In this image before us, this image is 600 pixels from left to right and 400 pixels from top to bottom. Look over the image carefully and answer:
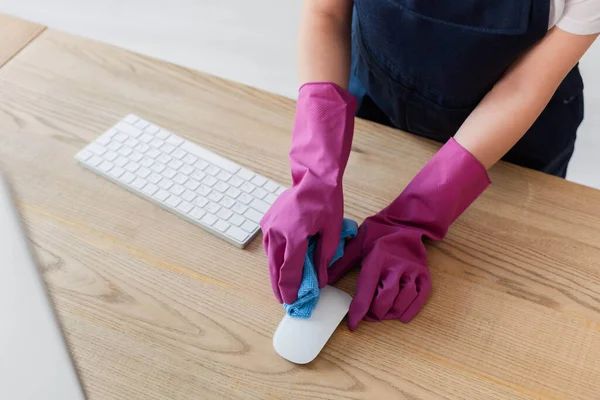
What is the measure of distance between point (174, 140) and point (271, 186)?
0.18 m

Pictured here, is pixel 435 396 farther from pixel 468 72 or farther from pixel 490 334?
pixel 468 72

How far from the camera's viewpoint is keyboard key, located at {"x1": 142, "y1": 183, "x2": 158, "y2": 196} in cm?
95

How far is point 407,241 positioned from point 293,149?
0.67ft

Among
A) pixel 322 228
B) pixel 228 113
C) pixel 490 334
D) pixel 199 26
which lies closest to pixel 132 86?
pixel 228 113

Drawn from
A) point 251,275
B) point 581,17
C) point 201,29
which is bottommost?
point 201,29

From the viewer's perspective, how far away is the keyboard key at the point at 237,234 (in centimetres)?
90

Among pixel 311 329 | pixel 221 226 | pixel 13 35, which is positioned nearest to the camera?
pixel 311 329

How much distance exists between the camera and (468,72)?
37.0 inches

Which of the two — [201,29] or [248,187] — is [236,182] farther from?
[201,29]

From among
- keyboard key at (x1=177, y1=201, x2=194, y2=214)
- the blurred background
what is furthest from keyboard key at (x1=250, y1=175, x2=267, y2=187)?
the blurred background

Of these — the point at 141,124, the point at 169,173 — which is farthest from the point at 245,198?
the point at 141,124

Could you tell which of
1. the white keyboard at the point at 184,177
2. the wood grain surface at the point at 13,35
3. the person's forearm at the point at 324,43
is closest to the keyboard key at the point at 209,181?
the white keyboard at the point at 184,177

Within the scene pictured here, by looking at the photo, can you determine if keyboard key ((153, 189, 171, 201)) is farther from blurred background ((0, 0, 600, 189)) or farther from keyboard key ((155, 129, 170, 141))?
blurred background ((0, 0, 600, 189))

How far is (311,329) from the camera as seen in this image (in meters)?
0.81
